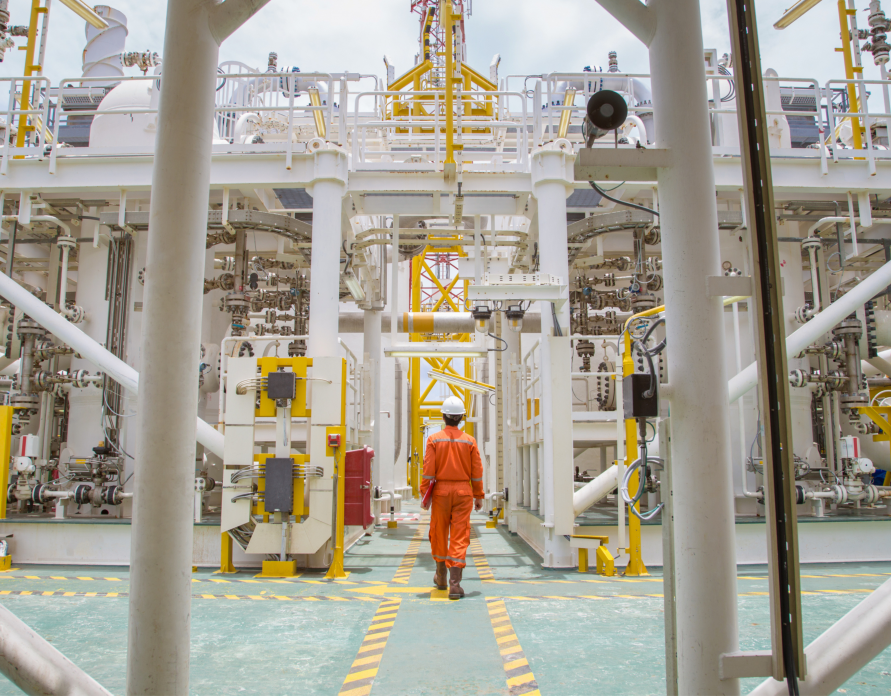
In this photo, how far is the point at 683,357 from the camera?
2234 mm

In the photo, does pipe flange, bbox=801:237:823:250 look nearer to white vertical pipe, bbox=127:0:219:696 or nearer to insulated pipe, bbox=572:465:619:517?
insulated pipe, bbox=572:465:619:517

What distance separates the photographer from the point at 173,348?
7.22 feet

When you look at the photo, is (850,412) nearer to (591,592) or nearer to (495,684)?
(591,592)

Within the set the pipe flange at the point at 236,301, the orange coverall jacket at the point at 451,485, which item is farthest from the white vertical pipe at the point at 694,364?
the pipe flange at the point at 236,301

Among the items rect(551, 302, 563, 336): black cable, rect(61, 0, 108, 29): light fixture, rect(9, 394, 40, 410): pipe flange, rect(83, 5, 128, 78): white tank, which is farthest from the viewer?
rect(83, 5, 128, 78): white tank

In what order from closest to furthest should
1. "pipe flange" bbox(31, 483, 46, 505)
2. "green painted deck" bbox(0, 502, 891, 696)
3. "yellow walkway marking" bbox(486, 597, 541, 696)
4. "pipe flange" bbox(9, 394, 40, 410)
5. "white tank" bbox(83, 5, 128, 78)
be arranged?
"yellow walkway marking" bbox(486, 597, 541, 696) → "green painted deck" bbox(0, 502, 891, 696) → "pipe flange" bbox(31, 483, 46, 505) → "pipe flange" bbox(9, 394, 40, 410) → "white tank" bbox(83, 5, 128, 78)

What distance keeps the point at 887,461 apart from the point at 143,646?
11992mm

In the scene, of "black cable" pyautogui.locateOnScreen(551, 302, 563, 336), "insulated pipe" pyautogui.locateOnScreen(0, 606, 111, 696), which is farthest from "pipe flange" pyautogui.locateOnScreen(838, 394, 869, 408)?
"insulated pipe" pyautogui.locateOnScreen(0, 606, 111, 696)

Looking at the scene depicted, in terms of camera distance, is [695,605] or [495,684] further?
[495,684]

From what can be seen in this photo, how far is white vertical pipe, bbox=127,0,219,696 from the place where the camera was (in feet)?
6.89

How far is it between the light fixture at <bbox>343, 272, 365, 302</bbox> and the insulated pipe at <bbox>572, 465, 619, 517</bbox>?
4.69m

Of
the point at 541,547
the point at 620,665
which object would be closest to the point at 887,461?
the point at 541,547

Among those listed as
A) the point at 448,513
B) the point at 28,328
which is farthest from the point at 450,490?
the point at 28,328

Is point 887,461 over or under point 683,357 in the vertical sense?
under
